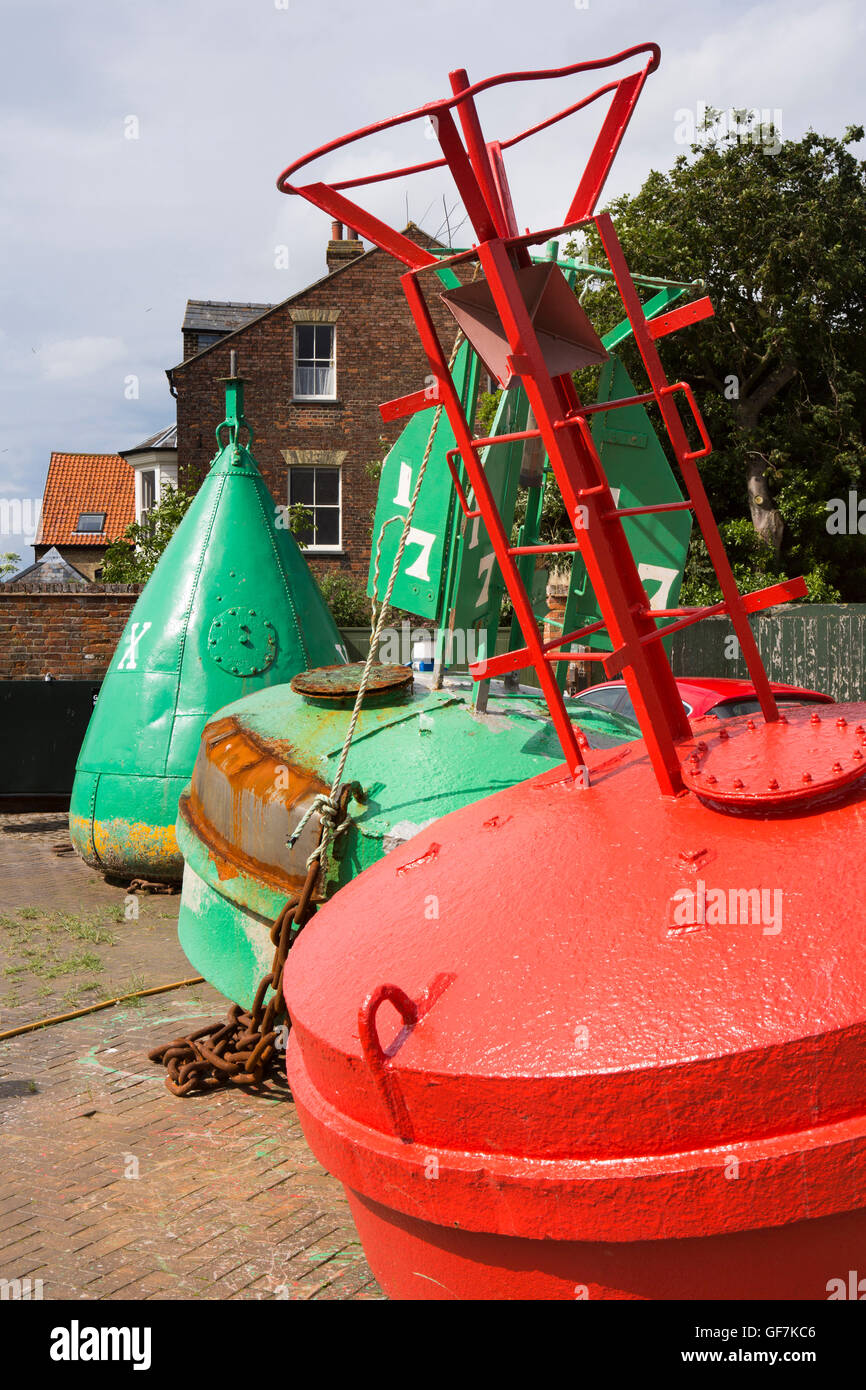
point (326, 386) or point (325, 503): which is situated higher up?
point (326, 386)

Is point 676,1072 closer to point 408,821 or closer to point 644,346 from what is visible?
point 644,346

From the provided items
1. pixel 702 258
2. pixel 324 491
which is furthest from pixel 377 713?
pixel 324 491

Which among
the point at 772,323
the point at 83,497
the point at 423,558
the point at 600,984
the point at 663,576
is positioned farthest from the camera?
the point at 83,497

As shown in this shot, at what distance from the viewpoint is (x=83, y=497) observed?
46.7m

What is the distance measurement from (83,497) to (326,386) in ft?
78.2

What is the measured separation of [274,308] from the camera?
83.8 ft

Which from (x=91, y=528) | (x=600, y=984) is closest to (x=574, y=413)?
(x=600, y=984)

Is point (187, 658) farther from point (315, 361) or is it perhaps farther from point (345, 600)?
point (315, 361)

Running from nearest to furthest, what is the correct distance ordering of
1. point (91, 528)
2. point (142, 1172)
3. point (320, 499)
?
point (142, 1172)
point (320, 499)
point (91, 528)

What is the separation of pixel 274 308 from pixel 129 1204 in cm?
2394

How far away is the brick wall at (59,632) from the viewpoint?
51.5ft

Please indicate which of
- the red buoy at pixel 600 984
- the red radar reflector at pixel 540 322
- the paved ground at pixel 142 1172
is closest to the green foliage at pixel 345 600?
the paved ground at pixel 142 1172

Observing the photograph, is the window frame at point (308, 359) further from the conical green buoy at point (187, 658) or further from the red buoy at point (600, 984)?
the red buoy at point (600, 984)

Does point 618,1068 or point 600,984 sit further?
point 600,984
